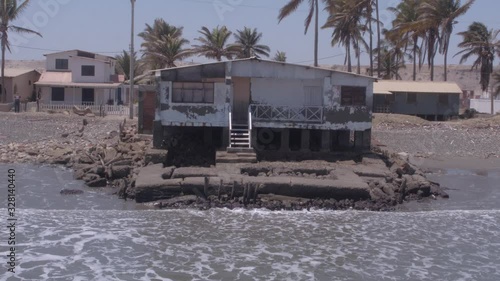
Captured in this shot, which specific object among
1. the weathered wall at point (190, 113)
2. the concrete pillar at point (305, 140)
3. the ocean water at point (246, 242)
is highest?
the weathered wall at point (190, 113)

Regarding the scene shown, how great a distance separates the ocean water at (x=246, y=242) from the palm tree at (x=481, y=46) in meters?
36.5

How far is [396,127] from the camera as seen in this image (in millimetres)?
40281

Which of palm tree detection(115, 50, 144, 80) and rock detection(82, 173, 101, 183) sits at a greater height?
palm tree detection(115, 50, 144, 80)

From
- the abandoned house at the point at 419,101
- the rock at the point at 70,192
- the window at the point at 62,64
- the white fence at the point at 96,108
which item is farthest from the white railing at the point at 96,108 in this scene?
the rock at the point at 70,192

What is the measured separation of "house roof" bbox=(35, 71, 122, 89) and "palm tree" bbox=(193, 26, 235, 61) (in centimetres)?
740

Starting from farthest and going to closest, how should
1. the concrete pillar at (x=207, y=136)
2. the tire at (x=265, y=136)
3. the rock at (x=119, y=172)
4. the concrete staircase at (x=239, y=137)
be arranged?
the tire at (x=265, y=136) → the concrete pillar at (x=207, y=136) → the concrete staircase at (x=239, y=137) → the rock at (x=119, y=172)

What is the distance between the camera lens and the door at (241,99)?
27.8m

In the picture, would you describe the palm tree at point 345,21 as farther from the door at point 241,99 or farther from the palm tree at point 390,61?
the door at point 241,99

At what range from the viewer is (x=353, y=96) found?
27.4m

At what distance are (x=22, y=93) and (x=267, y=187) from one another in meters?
36.3

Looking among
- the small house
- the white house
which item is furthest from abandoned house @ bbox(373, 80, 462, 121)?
the small house

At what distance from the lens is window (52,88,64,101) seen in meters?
47.8

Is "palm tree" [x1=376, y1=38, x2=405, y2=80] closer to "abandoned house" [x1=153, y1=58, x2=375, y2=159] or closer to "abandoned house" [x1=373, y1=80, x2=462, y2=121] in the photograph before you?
"abandoned house" [x1=373, y1=80, x2=462, y2=121]

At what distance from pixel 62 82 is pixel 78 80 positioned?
1317 mm
